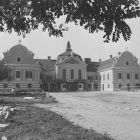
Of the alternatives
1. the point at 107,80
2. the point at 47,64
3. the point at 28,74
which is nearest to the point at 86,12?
the point at 28,74

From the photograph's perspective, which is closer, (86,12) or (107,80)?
(86,12)

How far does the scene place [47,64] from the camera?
91062 millimetres

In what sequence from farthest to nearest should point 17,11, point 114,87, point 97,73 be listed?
point 97,73, point 114,87, point 17,11

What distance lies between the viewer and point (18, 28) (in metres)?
5.36

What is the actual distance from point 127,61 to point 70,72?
15.7 metres

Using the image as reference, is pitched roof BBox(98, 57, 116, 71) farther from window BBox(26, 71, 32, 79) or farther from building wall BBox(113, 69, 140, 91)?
window BBox(26, 71, 32, 79)

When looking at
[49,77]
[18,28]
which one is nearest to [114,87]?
[49,77]

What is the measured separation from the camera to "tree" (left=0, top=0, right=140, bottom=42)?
433 cm

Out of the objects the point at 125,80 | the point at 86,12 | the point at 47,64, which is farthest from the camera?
the point at 47,64

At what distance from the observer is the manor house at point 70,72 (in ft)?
261

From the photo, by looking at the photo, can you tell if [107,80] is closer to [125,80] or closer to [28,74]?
[125,80]

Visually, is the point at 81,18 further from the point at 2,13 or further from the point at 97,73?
the point at 97,73

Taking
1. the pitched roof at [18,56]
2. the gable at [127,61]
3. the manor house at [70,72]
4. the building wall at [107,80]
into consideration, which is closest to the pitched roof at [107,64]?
the manor house at [70,72]

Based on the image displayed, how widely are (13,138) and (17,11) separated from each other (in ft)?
21.2
